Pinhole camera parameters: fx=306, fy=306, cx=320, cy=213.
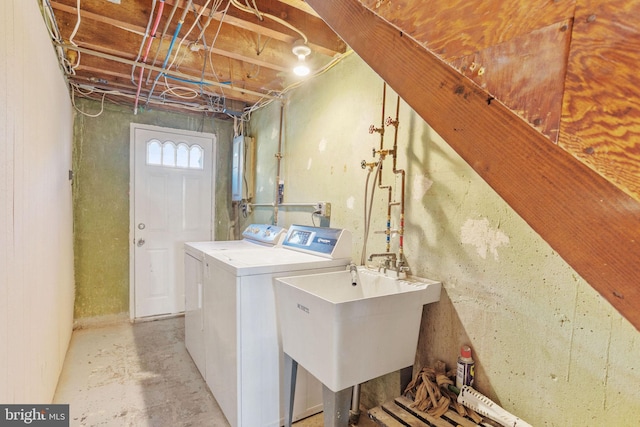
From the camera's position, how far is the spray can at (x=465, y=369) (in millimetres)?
1299

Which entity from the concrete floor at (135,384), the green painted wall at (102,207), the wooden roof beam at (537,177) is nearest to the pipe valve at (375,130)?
the wooden roof beam at (537,177)

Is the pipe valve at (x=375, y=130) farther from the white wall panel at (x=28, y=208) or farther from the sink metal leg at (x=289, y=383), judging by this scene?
the white wall panel at (x=28, y=208)

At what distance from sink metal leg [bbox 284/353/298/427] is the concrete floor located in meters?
0.21

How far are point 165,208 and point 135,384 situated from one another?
1837 millimetres

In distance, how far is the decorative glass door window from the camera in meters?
3.34

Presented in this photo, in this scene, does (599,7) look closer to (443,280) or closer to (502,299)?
(502,299)

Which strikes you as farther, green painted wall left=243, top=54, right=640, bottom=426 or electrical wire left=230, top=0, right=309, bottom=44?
electrical wire left=230, top=0, right=309, bottom=44

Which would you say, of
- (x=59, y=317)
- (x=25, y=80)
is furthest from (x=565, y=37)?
(x=59, y=317)

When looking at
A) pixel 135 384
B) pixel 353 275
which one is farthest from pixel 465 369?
pixel 135 384

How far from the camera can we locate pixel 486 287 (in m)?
A: 1.31

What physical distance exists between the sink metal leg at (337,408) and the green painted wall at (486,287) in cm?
48

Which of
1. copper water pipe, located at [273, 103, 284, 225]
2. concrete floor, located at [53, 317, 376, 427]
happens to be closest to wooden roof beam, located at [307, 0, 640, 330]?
concrete floor, located at [53, 317, 376, 427]

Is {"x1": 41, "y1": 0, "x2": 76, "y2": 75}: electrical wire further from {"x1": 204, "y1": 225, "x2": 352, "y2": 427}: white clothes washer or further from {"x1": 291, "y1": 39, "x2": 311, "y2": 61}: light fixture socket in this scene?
{"x1": 204, "y1": 225, "x2": 352, "y2": 427}: white clothes washer

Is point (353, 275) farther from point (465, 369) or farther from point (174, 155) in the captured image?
point (174, 155)
